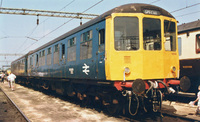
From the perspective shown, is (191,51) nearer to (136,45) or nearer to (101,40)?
(136,45)

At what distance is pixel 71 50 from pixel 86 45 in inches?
72.0

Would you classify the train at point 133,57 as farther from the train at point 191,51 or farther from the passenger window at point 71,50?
the train at point 191,51

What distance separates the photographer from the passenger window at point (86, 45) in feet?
27.9

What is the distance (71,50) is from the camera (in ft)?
34.4

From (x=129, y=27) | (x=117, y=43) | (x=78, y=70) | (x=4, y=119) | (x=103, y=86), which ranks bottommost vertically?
(x=4, y=119)

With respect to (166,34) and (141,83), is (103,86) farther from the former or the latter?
(166,34)

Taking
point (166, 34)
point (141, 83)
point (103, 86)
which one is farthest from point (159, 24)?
point (103, 86)

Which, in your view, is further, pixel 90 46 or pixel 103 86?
pixel 90 46

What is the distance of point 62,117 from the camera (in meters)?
7.81

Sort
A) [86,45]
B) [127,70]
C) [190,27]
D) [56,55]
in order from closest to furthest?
[127,70]
[86,45]
[190,27]
[56,55]

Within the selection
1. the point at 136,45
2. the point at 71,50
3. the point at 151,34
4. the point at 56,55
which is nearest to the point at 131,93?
the point at 136,45

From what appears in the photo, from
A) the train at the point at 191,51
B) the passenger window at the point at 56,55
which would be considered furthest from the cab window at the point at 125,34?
the passenger window at the point at 56,55

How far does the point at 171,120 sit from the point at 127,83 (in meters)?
2.01

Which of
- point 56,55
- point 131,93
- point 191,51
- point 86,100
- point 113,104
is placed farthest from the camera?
point 56,55
